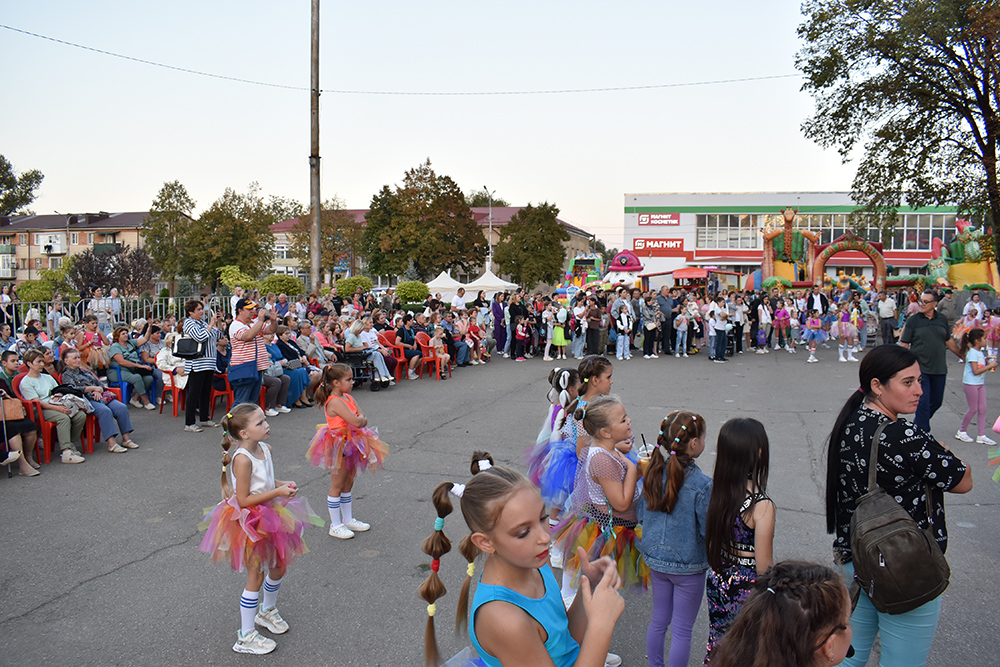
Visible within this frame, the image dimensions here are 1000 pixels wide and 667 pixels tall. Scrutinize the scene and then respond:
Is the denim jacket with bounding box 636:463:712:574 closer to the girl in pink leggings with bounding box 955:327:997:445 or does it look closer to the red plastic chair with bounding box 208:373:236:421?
the girl in pink leggings with bounding box 955:327:997:445

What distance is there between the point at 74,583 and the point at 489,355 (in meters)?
13.7

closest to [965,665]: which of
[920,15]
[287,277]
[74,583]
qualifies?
[74,583]

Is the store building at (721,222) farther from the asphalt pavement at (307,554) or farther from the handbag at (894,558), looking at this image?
the handbag at (894,558)

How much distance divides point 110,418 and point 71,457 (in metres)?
0.69

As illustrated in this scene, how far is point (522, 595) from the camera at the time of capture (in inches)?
75.8

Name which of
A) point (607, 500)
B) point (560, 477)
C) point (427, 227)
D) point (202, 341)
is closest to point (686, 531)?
point (607, 500)

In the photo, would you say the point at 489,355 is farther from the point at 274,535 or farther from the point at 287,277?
the point at 274,535

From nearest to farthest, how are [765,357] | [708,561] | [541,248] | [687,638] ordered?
[708,561] < [687,638] < [765,357] < [541,248]

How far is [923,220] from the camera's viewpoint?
200 ft

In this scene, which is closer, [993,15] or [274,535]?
[274,535]

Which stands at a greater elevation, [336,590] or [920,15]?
[920,15]

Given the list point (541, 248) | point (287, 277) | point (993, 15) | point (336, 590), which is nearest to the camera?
point (336, 590)

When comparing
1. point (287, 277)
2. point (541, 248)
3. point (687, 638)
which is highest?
point (541, 248)

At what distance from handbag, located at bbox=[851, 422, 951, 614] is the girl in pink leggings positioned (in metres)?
6.05
